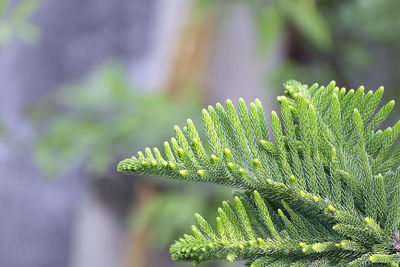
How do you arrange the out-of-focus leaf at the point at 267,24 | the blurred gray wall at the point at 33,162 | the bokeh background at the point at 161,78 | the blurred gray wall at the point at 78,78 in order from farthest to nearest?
the blurred gray wall at the point at 33,162 < the blurred gray wall at the point at 78,78 < the bokeh background at the point at 161,78 < the out-of-focus leaf at the point at 267,24

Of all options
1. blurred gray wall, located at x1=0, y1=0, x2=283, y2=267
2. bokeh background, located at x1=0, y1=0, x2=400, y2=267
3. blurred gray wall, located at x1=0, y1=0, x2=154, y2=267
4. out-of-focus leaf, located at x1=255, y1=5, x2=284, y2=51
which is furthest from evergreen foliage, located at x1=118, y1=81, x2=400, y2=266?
blurred gray wall, located at x1=0, y1=0, x2=154, y2=267

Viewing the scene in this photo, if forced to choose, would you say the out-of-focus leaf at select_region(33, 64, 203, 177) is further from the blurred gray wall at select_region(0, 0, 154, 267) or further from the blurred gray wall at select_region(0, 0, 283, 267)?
the blurred gray wall at select_region(0, 0, 154, 267)

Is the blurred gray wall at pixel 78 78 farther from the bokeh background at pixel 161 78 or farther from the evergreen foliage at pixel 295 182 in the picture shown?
the evergreen foliage at pixel 295 182

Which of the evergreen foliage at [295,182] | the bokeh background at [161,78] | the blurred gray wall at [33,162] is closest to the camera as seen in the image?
the evergreen foliage at [295,182]

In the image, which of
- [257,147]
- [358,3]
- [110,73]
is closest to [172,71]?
[110,73]

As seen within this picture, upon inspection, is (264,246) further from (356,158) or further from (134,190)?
(134,190)

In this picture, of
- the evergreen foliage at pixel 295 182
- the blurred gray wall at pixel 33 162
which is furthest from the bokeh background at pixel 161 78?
the evergreen foliage at pixel 295 182
